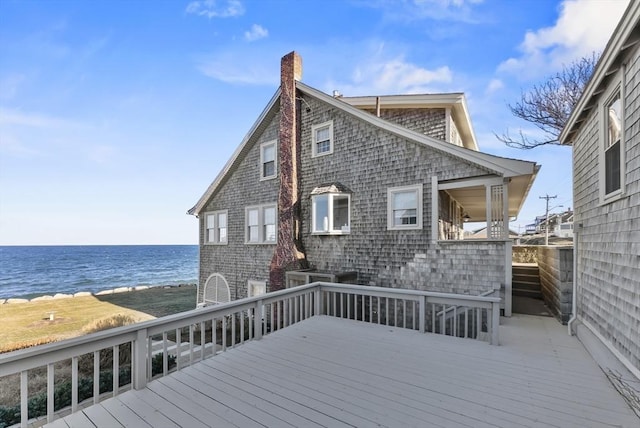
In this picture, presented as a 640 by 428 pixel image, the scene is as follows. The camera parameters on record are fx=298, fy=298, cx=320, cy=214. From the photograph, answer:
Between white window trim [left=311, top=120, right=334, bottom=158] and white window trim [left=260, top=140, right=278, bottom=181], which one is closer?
white window trim [left=311, top=120, right=334, bottom=158]

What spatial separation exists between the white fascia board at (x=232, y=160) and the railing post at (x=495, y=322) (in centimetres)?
920

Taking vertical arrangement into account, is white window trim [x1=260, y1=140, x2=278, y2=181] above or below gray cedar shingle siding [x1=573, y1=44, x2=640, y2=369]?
above

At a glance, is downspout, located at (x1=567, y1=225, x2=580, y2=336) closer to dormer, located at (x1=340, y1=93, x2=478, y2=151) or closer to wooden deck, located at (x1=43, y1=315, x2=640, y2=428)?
wooden deck, located at (x1=43, y1=315, x2=640, y2=428)

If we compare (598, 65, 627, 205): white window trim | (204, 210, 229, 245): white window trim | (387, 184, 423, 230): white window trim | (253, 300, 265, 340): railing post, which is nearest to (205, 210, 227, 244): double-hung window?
(204, 210, 229, 245): white window trim

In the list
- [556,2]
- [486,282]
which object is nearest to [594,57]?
[556,2]

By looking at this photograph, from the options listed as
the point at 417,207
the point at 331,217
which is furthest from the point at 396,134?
the point at 331,217

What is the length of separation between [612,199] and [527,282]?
638 centimetres

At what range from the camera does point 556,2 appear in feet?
29.1

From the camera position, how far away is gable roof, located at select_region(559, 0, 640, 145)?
2837 millimetres

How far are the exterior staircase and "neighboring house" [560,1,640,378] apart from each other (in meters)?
3.93

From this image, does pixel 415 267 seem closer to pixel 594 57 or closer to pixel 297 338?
pixel 297 338

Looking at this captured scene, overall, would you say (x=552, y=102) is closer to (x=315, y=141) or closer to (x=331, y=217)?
(x=315, y=141)

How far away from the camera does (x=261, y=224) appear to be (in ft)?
35.9

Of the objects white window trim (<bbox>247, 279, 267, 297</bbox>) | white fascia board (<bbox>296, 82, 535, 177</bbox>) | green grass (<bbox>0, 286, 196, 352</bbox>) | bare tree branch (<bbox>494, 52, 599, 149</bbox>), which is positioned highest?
bare tree branch (<bbox>494, 52, 599, 149</bbox>)
